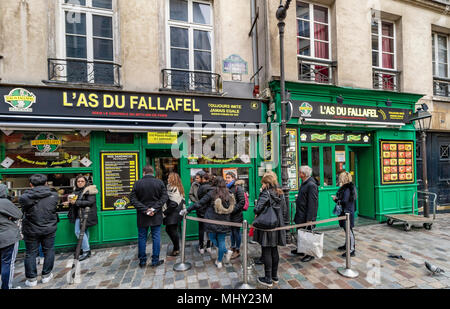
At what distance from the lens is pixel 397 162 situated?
260 inches

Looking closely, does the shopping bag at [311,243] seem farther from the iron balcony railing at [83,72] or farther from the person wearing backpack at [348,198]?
the iron balcony railing at [83,72]

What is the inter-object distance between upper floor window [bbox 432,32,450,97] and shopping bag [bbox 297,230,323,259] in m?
8.06

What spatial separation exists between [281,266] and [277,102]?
3.90 meters

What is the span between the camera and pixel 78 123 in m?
4.51

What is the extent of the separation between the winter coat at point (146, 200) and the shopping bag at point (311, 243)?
2601 millimetres

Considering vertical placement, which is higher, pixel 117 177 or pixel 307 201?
pixel 117 177

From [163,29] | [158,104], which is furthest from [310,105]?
[163,29]

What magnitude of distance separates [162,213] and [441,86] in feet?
34.1

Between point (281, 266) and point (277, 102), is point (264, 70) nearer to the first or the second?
point (277, 102)

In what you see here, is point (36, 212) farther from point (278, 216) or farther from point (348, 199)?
point (348, 199)

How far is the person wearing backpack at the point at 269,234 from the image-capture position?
9.96 ft

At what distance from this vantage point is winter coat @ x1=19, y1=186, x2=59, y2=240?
322 cm

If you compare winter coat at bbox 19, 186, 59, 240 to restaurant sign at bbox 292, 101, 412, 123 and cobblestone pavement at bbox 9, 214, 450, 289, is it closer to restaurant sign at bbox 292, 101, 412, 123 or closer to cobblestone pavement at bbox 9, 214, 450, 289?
cobblestone pavement at bbox 9, 214, 450, 289

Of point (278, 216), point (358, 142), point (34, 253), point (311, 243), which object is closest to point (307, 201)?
point (311, 243)
